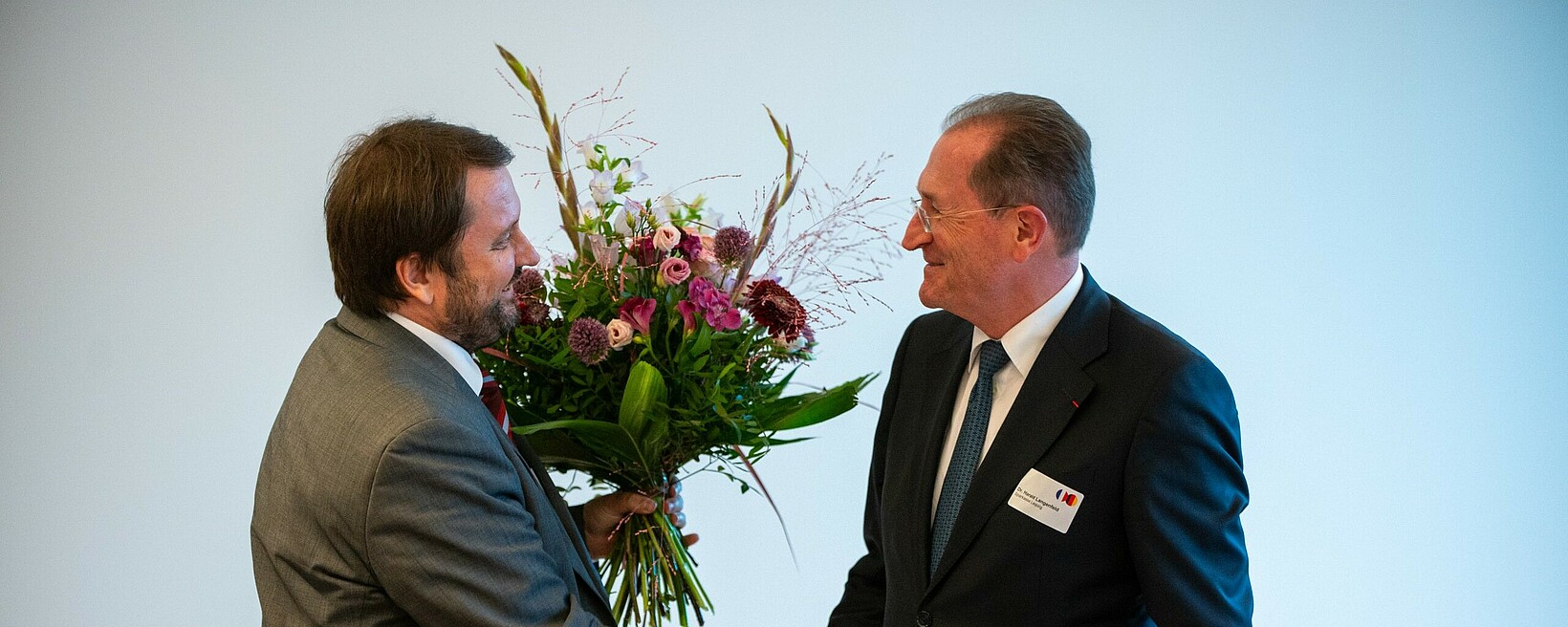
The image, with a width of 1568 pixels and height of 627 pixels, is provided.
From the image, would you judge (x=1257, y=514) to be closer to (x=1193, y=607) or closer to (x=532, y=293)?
(x=1193, y=607)

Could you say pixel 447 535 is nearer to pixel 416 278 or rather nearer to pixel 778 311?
pixel 416 278

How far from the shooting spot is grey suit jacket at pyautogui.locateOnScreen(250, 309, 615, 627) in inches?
59.8

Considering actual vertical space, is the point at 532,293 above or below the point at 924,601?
above

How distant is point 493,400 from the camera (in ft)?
6.14

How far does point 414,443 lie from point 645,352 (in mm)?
457

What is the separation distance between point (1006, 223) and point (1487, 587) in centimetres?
267

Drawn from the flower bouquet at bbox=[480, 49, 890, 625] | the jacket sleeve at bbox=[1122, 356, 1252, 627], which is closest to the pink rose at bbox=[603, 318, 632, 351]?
the flower bouquet at bbox=[480, 49, 890, 625]

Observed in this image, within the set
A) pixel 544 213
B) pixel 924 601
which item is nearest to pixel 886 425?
pixel 924 601

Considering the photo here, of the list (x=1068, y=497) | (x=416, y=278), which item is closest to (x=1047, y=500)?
(x=1068, y=497)

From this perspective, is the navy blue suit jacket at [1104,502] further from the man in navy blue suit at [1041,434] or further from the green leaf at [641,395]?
the green leaf at [641,395]

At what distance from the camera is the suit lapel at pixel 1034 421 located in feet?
5.93

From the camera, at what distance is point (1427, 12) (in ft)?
12.0

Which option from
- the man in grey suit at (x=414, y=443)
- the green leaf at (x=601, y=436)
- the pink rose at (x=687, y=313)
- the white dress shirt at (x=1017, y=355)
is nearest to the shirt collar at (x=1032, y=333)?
the white dress shirt at (x=1017, y=355)

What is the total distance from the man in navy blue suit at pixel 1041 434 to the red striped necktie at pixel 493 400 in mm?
642
